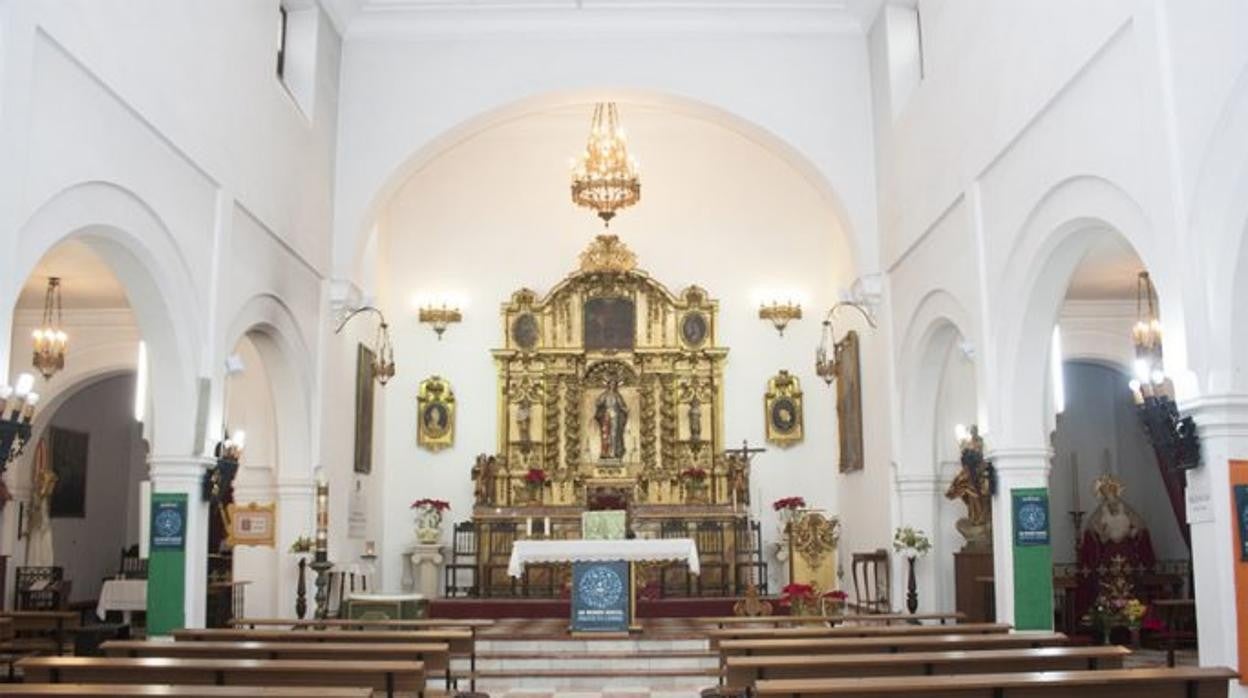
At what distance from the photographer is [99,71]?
910 cm

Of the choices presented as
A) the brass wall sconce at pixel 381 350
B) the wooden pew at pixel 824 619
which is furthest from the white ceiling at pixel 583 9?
the wooden pew at pixel 824 619

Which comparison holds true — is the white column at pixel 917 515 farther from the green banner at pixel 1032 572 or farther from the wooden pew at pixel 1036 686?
the wooden pew at pixel 1036 686

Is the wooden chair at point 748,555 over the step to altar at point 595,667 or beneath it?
over

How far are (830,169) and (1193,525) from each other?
28.4ft

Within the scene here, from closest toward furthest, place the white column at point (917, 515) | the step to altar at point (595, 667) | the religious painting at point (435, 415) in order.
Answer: the step to altar at point (595, 667) < the white column at point (917, 515) < the religious painting at point (435, 415)

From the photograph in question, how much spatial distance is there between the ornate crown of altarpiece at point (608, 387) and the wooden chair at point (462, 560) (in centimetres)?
65

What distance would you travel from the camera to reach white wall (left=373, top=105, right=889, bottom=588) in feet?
63.0

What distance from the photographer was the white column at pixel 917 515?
47.0 feet

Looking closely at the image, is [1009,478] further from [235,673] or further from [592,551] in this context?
[235,673]

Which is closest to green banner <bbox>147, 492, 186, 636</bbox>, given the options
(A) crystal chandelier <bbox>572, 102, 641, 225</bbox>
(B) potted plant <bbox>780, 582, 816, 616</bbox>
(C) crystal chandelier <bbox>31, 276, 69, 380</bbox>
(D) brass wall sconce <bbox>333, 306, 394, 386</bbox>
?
(D) brass wall sconce <bbox>333, 306, 394, 386</bbox>

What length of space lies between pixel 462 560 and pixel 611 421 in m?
3.04

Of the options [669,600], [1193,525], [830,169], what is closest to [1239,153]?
[1193,525]

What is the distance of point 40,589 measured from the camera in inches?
672

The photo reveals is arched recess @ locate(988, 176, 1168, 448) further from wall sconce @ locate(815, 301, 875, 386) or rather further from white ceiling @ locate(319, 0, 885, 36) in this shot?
white ceiling @ locate(319, 0, 885, 36)
